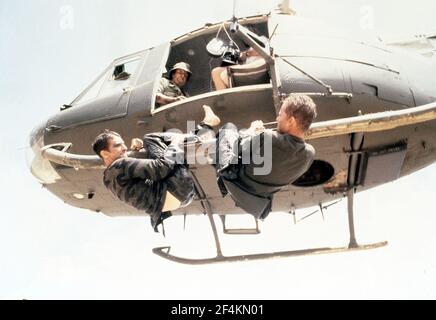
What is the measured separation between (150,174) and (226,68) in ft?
7.01

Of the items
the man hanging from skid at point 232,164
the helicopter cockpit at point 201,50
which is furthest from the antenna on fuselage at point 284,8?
the man hanging from skid at point 232,164

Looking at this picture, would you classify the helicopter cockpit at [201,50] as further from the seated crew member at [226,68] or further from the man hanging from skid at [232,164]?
the man hanging from skid at [232,164]

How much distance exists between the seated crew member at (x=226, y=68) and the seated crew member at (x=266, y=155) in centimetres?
171

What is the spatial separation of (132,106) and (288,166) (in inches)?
105

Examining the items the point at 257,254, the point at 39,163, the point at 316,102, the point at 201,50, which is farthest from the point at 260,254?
the point at 201,50

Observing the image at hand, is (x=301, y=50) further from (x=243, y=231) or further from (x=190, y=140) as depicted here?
(x=243, y=231)

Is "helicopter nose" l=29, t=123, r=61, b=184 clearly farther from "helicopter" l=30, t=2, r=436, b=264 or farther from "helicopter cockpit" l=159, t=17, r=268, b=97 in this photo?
"helicopter cockpit" l=159, t=17, r=268, b=97

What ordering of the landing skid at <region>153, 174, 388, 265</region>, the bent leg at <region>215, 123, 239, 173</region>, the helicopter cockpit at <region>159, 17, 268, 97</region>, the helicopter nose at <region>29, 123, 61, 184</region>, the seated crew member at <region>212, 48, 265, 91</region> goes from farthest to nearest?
the helicopter nose at <region>29, 123, 61, 184</region>, the helicopter cockpit at <region>159, 17, 268, 97</region>, the landing skid at <region>153, 174, 388, 265</region>, the seated crew member at <region>212, 48, 265, 91</region>, the bent leg at <region>215, 123, 239, 173</region>

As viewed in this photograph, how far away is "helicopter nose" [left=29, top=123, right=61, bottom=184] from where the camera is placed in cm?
650

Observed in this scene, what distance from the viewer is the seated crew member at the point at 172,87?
5570 mm

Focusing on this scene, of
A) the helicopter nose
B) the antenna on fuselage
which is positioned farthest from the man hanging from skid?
the antenna on fuselage

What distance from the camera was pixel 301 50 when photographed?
16.8 feet

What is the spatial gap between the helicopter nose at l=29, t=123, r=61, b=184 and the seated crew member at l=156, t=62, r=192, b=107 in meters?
1.80

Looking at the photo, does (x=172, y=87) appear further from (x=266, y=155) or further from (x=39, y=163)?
(x=266, y=155)
